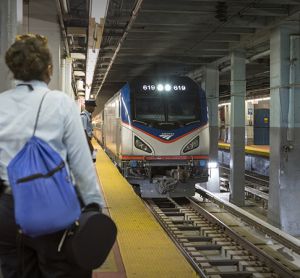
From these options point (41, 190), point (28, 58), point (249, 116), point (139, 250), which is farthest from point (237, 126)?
point (41, 190)

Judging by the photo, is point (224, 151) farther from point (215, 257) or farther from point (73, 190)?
point (73, 190)

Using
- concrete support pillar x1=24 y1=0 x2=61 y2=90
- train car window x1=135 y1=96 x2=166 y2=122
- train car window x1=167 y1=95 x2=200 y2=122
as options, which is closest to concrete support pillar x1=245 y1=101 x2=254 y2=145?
train car window x1=167 y1=95 x2=200 y2=122

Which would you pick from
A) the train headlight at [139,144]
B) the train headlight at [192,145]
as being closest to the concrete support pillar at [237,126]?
the train headlight at [192,145]

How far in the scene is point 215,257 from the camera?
8.30 metres

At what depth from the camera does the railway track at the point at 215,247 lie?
7.04 metres

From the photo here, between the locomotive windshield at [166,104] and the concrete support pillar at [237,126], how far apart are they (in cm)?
Result: 286

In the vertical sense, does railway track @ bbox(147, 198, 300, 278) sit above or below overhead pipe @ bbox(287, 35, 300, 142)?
below

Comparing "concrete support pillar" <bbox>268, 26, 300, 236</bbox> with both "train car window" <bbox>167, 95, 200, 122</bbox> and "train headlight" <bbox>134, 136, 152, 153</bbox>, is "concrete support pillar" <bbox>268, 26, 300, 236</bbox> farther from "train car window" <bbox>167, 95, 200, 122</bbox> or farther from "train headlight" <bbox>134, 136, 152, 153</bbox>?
"train headlight" <bbox>134, 136, 152, 153</bbox>

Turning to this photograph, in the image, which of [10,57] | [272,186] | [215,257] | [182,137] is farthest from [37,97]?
[272,186]

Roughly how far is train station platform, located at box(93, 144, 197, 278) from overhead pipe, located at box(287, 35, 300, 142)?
452cm

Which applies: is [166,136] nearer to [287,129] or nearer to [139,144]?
[139,144]

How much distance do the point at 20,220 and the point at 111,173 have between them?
37.2 ft

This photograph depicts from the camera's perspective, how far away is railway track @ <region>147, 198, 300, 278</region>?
704 cm

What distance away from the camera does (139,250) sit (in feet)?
18.3
